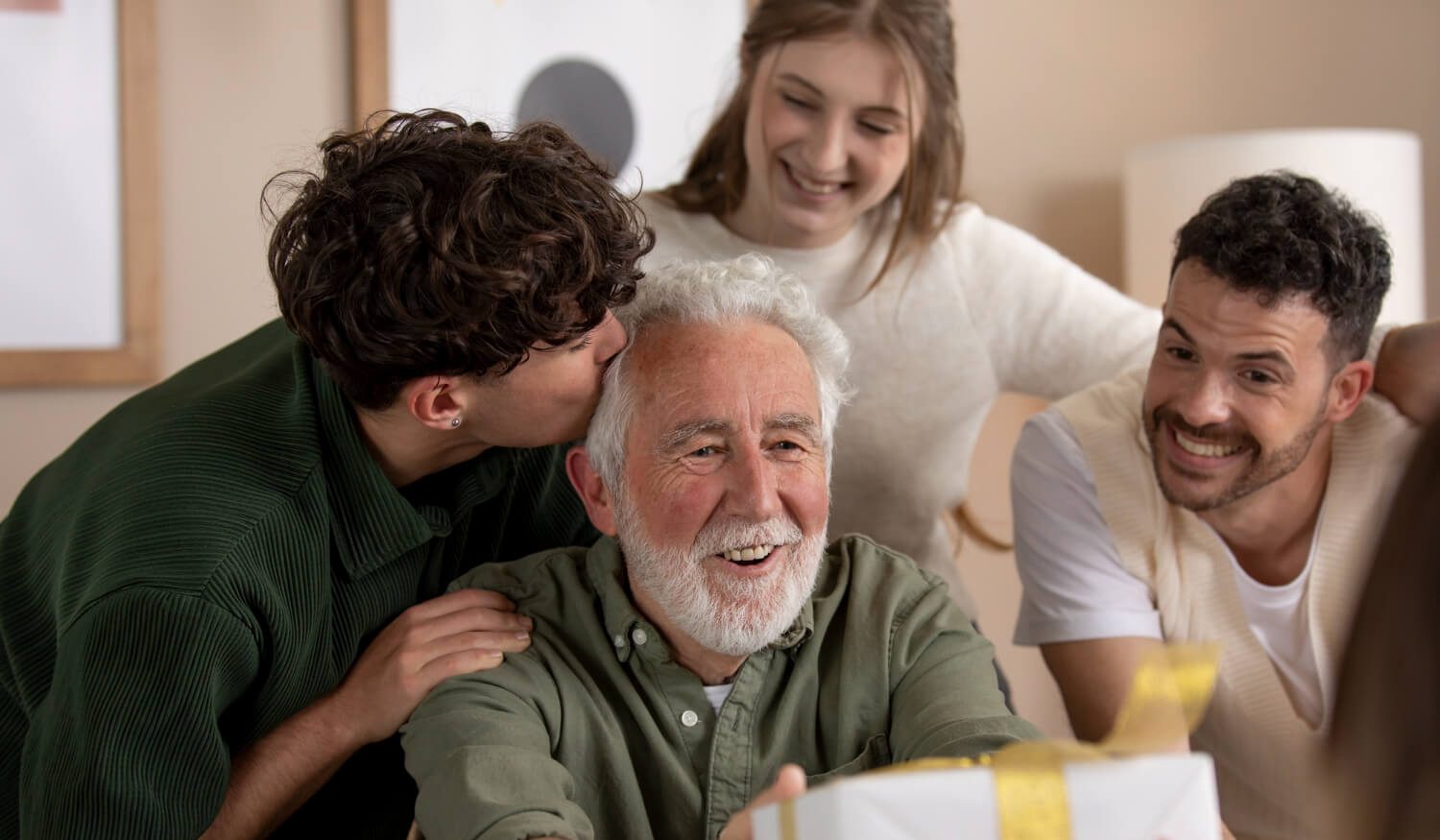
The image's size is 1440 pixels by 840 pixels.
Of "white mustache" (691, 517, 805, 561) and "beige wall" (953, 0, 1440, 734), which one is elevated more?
"beige wall" (953, 0, 1440, 734)

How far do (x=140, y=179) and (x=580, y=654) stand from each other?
183cm

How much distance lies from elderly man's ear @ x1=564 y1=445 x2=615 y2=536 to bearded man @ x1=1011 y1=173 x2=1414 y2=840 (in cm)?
69

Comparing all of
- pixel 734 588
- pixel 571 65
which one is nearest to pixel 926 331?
pixel 734 588

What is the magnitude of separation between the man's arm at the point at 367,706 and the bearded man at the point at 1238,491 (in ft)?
2.76

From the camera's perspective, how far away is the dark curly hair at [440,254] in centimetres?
147

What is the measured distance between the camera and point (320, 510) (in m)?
1.59

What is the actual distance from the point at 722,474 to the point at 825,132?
0.75 metres

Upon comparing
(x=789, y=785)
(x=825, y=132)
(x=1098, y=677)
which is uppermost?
(x=825, y=132)

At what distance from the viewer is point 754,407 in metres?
1.60

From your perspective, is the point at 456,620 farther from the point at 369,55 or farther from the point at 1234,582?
the point at 369,55

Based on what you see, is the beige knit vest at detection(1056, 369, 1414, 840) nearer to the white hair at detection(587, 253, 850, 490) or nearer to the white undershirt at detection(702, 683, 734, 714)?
the white hair at detection(587, 253, 850, 490)

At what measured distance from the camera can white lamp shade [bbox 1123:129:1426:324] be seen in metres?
2.67

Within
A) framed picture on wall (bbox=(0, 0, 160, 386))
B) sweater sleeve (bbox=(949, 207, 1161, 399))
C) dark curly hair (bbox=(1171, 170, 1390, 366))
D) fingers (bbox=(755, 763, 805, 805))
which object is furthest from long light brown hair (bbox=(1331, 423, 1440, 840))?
framed picture on wall (bbox=(0, 0, 160, 386))

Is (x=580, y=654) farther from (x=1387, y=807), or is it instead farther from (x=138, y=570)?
(x=1387, y=807)
